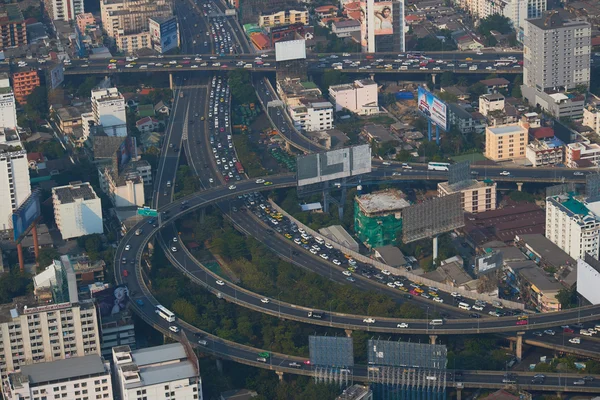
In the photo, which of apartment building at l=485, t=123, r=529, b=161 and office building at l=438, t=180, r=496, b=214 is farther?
apartment building at l=485, t=123, r=529, b=161

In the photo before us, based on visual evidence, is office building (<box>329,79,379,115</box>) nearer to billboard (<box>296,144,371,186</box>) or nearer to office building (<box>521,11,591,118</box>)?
office building (<box>521,11,591,118</box>)

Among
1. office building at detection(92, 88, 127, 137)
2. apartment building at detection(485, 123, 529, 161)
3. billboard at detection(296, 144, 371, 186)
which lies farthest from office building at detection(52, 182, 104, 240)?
apartment building at detection(485, 123, 529, 161)

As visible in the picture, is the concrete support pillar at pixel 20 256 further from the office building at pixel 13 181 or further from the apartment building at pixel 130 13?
the apartment building at pixel 130 13

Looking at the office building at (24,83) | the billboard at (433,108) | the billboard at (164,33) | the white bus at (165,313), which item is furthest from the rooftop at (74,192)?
the billboard at (164,33)

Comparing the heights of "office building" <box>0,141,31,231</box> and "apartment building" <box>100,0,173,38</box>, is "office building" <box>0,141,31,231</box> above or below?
below

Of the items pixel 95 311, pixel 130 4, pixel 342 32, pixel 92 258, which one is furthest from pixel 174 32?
pixel 95 311

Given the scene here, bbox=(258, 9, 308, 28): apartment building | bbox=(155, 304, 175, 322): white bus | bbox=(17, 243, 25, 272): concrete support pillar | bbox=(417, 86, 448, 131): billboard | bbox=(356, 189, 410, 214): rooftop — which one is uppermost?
bbox=(258, 9, 308, 28): apartment building

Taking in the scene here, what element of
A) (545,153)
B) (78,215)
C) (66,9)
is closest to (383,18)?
(545,153)
